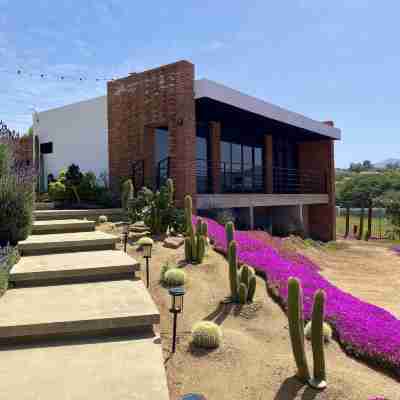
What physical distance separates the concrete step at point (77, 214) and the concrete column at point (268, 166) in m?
8.92

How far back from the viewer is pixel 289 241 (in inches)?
549

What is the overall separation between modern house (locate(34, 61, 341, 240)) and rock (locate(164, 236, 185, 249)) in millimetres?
2828

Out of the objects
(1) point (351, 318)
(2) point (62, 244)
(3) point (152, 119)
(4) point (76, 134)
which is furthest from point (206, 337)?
(4) point (76, 134)

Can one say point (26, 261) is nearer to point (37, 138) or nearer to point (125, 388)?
point (125, 388)

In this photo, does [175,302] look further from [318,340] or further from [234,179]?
[234,179]

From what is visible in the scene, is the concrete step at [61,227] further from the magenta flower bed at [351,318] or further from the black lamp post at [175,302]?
the black lamp post at [175,302]

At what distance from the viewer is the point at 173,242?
7.73 m

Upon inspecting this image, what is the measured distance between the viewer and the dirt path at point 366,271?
805 cm

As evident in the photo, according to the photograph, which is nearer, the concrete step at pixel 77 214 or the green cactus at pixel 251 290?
the green cactus at pixel 251 290

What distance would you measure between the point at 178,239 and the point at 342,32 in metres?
7.50

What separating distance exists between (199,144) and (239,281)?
1074 centimetres

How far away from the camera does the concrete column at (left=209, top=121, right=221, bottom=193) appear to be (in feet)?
47.6

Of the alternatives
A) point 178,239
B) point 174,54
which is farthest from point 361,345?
point 174,54

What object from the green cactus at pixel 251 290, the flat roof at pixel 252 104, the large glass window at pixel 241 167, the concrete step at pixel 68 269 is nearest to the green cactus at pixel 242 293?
the green cactus at pixel 251 290
